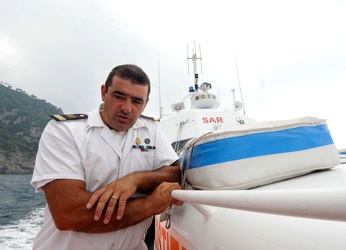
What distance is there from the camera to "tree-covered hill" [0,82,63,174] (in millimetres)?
55250

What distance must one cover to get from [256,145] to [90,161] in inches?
33.9

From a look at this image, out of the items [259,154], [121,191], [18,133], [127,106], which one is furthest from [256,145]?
[18,133]

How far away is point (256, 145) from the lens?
3.37ft

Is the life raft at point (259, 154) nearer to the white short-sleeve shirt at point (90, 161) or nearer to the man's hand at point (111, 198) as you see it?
the man's hand at point (111, 198)

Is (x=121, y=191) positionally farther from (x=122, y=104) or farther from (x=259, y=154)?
(x=259, y=154)

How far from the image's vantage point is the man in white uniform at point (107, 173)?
44.3 inches

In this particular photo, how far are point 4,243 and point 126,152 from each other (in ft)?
17.9

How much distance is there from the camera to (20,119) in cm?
6625

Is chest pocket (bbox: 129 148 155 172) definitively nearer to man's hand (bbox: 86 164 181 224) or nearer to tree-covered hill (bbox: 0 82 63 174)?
man's hand (bbox: 86 164 181 224)

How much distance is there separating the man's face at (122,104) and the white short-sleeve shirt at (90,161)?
0.23ft

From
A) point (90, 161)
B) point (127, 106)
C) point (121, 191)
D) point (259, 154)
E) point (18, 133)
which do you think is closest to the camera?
point (259, 154)

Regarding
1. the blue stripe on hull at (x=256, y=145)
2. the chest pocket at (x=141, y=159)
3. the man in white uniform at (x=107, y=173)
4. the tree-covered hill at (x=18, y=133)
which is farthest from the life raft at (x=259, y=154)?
the tree-covered hill at (x=18, y=133)

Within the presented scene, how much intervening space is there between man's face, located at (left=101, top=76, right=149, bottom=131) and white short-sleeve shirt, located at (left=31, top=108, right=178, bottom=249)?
0.23ft

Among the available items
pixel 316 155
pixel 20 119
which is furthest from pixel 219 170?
pixel 20 119
